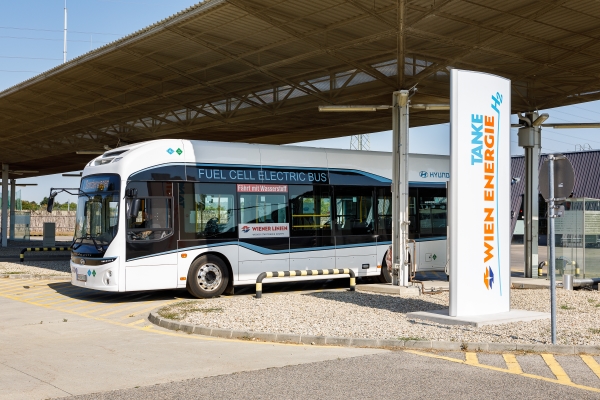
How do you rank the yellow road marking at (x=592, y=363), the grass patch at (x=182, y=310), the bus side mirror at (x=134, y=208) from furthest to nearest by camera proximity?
the bus side mirror at (x=134, y=208)
the grass patch at (x=182, y=310)
the yellow road marking at (x=592, y=363)

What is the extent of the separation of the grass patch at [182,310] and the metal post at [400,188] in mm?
4820

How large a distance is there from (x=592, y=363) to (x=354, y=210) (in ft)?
33.7

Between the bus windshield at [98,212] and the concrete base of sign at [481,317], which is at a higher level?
the bus windshield at [98,212]

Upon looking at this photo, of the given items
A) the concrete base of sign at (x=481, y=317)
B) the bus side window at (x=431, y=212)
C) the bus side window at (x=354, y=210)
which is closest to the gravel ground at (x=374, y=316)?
the concrete base of sign at (x=481, y=317)

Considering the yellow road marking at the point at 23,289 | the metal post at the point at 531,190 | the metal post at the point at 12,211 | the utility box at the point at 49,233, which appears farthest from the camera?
the metal post at the point at 12,211

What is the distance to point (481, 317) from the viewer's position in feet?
38.5

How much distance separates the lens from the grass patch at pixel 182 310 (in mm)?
12594

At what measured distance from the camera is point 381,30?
1634cm

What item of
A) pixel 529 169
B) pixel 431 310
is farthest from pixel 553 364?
pixel 529 169

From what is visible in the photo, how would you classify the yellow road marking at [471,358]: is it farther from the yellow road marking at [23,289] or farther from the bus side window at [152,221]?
the yellow road marking at [23,289]

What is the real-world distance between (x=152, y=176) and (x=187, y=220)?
121cm

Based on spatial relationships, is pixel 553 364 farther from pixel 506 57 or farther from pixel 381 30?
pixel 506 57

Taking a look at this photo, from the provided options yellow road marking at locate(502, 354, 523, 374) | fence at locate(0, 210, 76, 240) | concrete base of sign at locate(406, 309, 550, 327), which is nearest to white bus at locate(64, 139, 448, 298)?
concrete base of sign at locate(406, 309, 550, 327)

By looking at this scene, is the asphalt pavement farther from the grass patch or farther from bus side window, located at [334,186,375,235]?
bus side window, located at [334,186,375,235]
